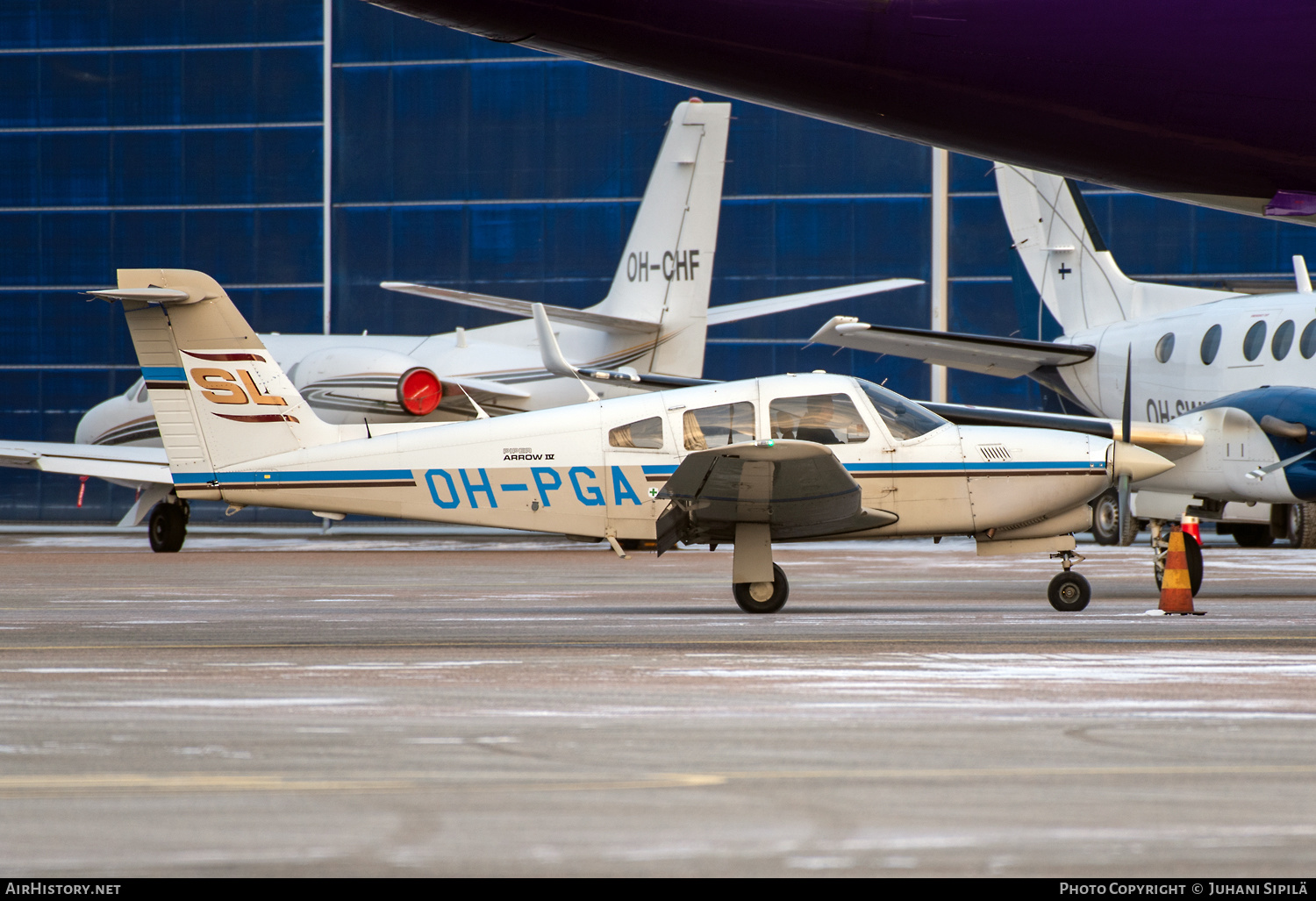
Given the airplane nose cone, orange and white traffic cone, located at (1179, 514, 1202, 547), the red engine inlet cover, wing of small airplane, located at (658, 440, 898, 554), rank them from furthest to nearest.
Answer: the red engine inlet cover < orange and white traffic cone, located at (1179, 514, 1202, 547) < the airplane nose cone < wing of small airplane, located at (658, 440, 898, 554)

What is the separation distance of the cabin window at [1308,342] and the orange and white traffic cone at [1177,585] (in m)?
5.73

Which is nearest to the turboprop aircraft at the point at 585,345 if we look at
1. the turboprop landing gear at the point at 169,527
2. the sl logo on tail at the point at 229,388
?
the turboprop landing gear at the point at 169,527

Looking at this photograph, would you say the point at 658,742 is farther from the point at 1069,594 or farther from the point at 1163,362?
the point at 1163,362

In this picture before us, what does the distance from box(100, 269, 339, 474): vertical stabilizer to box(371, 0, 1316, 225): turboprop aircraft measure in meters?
7.52

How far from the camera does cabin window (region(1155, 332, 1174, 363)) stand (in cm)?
1908

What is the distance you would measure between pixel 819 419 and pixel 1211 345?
25.6 feet

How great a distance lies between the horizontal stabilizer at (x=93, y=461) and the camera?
23969 mm

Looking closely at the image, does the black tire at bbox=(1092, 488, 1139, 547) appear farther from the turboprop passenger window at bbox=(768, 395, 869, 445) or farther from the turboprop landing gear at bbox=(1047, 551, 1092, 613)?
the turboprop passenger window at bbox=(768, 395, 869, 445)

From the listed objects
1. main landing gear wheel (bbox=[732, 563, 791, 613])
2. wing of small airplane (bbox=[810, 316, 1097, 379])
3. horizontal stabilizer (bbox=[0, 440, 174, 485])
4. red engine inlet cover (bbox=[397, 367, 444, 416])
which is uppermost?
wing of small airplane (bbox=[810, 316, 1097, 379])

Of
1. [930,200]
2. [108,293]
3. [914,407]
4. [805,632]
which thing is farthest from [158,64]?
[805,632]

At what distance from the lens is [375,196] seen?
1463 inches

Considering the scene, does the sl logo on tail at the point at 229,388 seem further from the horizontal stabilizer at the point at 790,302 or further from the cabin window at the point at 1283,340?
the horizontal stabilizer at the point at 790,302

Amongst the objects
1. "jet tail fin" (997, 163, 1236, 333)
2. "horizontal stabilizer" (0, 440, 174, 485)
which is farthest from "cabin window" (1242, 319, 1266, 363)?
"horizontal stabilizer" (0, 440, 174, 485)

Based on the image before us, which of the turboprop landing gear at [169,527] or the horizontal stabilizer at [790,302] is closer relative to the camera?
the turboprop landing gear at [169,527]
